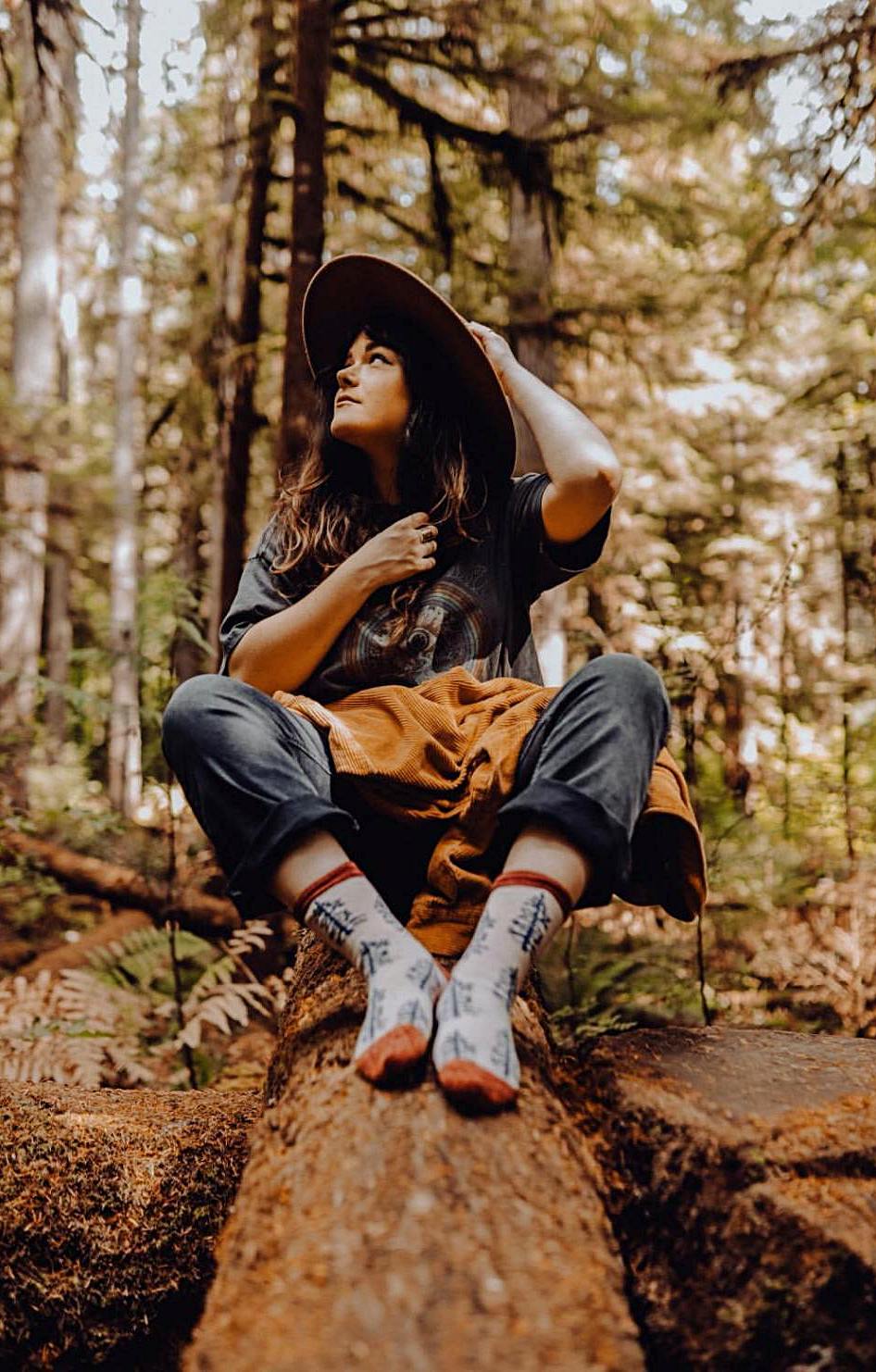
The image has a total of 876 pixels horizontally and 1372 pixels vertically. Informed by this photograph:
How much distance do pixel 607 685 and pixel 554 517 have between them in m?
0.74

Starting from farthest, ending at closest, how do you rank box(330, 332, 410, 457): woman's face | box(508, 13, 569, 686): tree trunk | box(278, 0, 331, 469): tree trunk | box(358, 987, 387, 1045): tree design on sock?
box(508, 13, 569, 686): tree trunk < box(278, 0, 331, 469): tree trunk < box(330, 332, 410, 457): woman's face < box(358, 987, 387, 1045): tree design on sock

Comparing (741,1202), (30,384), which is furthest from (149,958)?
(30,384)

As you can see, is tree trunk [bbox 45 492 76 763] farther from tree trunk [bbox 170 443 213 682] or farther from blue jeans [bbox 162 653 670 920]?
blue jeans [bbox 162 653 670 920]

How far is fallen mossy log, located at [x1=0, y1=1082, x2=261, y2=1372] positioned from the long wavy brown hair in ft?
5.43

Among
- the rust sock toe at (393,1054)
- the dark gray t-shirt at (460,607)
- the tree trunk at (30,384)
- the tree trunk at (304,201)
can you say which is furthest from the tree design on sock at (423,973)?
the tree trunk at (30,384)

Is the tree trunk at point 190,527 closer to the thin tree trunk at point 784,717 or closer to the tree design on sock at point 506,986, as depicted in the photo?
the thin tree trunk at point 784,717

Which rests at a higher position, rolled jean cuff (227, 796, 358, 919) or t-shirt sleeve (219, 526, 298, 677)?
t-shirt sleeve (219, 526, 298, 677)

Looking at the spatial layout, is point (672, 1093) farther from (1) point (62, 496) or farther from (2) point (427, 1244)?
(1) point (62, 496)

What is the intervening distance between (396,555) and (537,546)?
0.48 metres

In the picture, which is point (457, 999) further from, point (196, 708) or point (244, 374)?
point (244, 374)

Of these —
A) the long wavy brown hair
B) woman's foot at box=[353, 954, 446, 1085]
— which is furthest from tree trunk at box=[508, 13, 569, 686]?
woman's foot at box=[353, 954, 446, 1085]

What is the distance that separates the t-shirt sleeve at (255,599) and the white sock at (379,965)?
99 cm

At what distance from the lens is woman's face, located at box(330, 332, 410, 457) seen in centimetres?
289

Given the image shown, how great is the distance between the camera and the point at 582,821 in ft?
6.18
